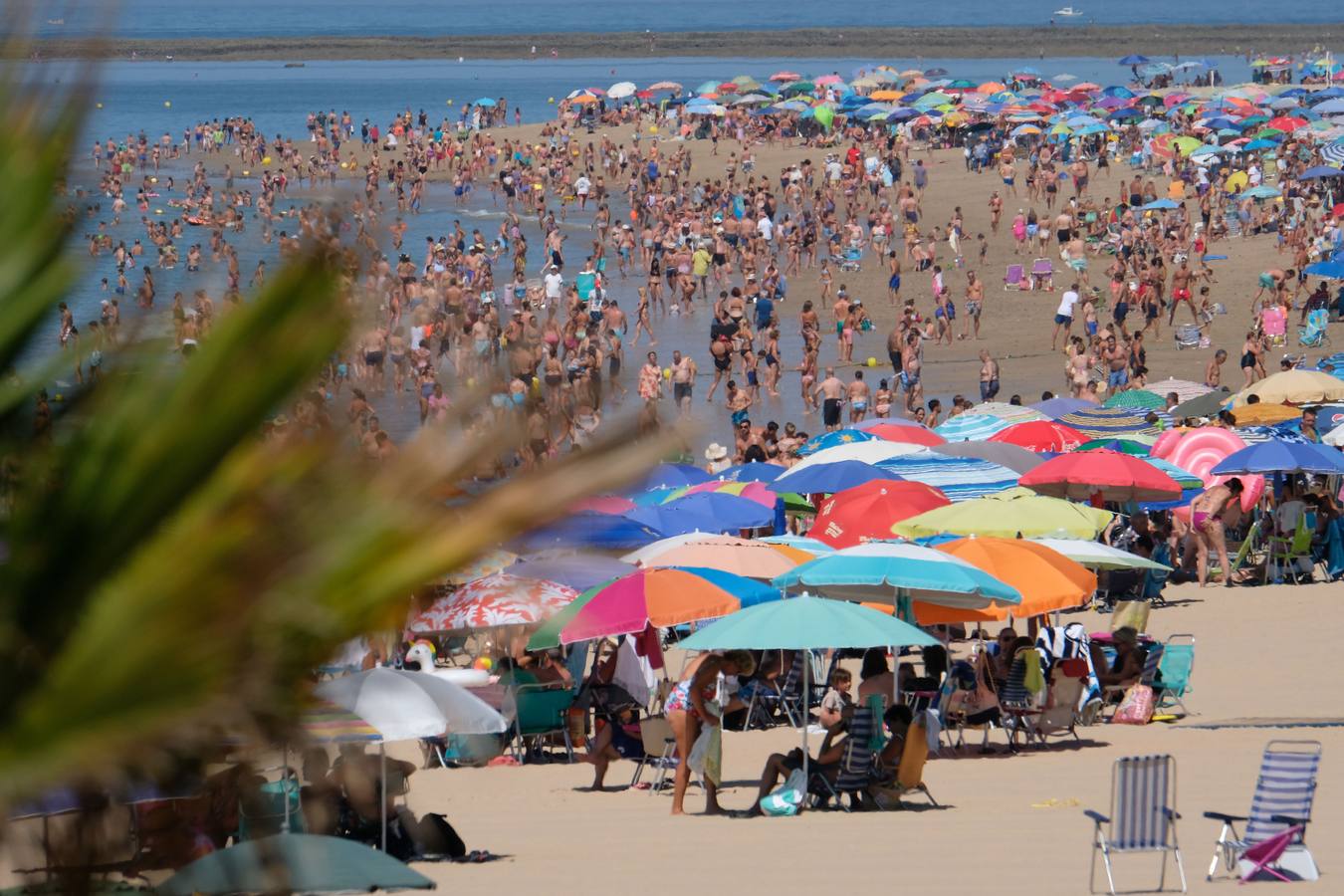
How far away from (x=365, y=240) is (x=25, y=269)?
10.3 inches

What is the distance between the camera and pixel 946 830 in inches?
361

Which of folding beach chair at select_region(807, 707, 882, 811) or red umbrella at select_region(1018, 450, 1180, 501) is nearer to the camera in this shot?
folding beach chair at select_region(807, 707, 882, 811)

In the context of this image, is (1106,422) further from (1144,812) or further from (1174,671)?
(1144,812)

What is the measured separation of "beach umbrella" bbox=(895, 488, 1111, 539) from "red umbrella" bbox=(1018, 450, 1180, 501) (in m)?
1.70

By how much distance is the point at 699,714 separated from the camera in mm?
9750

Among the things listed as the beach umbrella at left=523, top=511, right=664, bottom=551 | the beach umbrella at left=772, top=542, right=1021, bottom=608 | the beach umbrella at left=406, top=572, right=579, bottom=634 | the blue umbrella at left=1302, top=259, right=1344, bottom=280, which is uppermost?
the beach umbrella at left=523, top=511, right=664, bottom=551

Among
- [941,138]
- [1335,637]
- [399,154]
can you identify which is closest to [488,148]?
[399,154]

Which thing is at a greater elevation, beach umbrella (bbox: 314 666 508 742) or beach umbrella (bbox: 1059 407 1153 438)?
beach umbrella (bbox: 314 666 508 742)

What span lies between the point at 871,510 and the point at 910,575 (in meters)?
4.04

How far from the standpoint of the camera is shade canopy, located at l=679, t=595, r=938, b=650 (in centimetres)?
955

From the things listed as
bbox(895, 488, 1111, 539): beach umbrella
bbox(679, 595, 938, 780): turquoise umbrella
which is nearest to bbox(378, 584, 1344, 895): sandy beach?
bbox(679, 595, 938, 780): turquoise umbrella

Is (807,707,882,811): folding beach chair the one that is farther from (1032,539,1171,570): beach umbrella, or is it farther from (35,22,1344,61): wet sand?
(35,22,1344,61): wet sand

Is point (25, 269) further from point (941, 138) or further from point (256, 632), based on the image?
point (941, 138)

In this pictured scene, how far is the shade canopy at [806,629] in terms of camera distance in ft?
31.3
